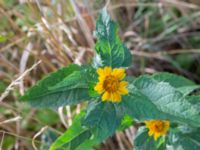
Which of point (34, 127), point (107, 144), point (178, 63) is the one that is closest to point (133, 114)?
point (107, 144)

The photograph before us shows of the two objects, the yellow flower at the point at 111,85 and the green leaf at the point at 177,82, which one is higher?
the yellow flower at the point at 111,85

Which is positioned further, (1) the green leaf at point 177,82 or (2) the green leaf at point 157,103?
(1) the green leaf at point 177,82

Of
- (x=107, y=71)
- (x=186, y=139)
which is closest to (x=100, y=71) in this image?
(x=107, y=71)

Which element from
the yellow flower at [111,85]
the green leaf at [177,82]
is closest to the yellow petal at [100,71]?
the yellow flower at [111,85]

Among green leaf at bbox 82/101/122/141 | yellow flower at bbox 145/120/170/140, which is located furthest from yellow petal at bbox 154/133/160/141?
green leaf at bbox 82/101/122/141

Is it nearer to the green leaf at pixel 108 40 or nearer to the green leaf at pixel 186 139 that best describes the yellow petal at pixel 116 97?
the green leaf at pixel 108 40

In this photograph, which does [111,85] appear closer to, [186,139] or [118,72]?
[118,72]
